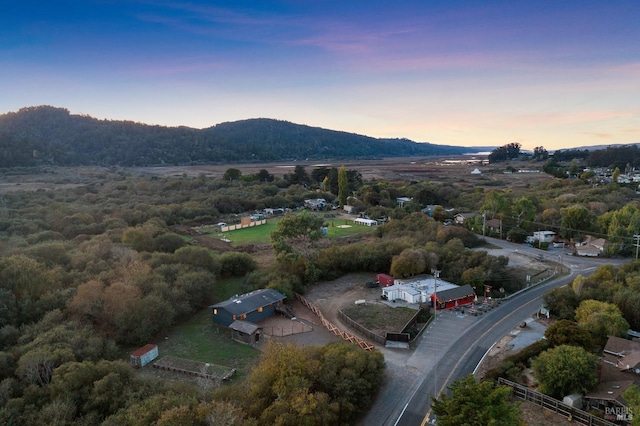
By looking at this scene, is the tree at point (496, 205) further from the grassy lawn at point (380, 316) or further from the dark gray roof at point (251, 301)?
the dark gray roof at point (251, 301)

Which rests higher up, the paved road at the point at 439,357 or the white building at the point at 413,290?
the white building at the point at 413,290

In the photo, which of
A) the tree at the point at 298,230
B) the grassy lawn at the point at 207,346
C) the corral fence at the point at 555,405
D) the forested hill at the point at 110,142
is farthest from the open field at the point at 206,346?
the forested hill at the point at 110,142

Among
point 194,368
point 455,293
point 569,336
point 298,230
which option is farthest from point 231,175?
point 569,336

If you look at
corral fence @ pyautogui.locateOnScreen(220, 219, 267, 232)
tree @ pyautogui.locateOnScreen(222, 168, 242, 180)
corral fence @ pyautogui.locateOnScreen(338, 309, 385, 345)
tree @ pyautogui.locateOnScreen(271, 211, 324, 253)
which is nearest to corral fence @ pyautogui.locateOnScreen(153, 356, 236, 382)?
corral fence @ pyautogui.locateOnScreen(338, 309, 385, 345)

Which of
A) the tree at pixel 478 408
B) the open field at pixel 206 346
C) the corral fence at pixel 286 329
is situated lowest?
the open field at pixel 206 346

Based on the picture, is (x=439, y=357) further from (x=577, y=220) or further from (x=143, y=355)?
(x=577, y=220)

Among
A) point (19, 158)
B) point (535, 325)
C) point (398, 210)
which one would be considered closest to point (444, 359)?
point (535, 325)

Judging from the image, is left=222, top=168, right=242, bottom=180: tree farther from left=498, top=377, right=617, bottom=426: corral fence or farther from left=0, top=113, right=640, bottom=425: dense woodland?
left=498, top=377, right=617, bottom=426: corral fence

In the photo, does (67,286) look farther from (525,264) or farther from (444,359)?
(525,264)
